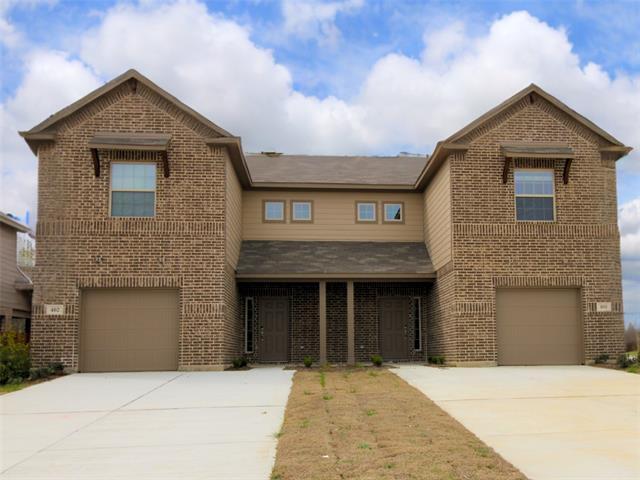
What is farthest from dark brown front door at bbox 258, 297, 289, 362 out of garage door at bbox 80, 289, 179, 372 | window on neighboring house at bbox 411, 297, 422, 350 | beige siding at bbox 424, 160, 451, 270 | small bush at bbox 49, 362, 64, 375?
small bush at bbox 49, 362, 64, 375

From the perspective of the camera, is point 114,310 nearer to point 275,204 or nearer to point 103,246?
point 103,246

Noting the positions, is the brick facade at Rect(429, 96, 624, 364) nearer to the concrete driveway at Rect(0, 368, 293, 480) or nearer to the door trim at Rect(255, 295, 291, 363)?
the door trim at Rect(255, 295, 291, 363)

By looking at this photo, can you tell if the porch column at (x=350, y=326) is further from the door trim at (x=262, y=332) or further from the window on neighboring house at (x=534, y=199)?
the window on neighboring house at (x=534, y=199)

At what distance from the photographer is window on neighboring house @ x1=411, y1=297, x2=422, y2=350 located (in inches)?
851

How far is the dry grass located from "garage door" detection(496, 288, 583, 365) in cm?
681

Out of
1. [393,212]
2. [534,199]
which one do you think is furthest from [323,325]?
[534,199]

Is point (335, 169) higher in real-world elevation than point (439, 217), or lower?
higher

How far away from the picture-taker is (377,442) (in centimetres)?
786

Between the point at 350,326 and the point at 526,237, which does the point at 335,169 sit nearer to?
the point at 350,326

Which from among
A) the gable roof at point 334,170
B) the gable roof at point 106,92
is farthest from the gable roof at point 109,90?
the gable roof at point 334,170

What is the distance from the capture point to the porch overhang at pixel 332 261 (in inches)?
771

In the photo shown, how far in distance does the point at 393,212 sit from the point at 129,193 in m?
8.57

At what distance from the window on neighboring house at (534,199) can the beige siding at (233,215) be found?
773 cm

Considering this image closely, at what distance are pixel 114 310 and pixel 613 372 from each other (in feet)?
39.9
